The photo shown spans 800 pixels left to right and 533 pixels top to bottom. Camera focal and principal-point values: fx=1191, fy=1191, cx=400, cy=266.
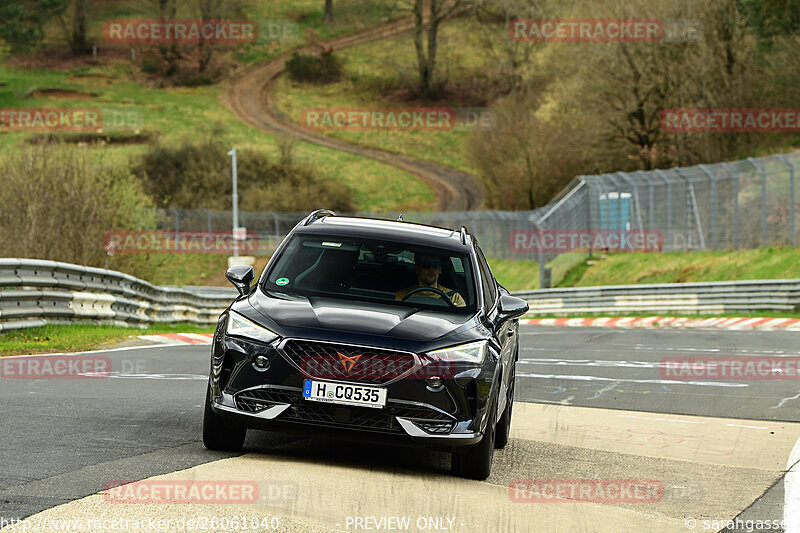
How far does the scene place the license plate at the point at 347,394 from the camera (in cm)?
732

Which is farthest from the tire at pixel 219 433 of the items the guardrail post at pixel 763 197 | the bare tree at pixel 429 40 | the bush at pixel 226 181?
the bare tree at pixel 429 40

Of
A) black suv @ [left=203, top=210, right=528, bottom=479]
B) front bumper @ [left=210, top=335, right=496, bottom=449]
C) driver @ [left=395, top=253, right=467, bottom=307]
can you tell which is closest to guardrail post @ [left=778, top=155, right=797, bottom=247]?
driver @ [left=395, top=253, right=467, bottom=307]

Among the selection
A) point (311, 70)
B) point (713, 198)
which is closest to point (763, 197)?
point (713, 198)

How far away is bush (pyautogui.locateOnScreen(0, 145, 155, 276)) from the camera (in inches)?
1129

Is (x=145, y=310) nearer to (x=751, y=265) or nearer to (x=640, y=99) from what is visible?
(x=751, y=265)

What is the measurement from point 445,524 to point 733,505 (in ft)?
7.08

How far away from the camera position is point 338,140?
344ft

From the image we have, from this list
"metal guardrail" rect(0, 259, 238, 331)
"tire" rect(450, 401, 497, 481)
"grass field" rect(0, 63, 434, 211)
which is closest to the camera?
"tire" rect(450, 401, 497, 481)

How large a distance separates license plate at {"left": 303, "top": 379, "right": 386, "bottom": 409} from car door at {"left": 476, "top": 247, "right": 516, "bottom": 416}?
118 centimetres

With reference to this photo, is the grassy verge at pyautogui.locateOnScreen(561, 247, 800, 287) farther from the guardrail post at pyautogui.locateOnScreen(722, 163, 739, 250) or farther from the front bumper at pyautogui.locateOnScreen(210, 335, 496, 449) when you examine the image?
the front bumper at pyautogui.locateOnScreen(210, 335, 496, 449)

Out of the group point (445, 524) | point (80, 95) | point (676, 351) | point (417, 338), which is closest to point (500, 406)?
point (417, 338)

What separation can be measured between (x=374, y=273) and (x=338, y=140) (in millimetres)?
97058

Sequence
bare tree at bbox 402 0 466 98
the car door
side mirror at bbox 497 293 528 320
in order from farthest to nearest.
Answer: bare tree at bbox 402 0 466 98 → side mirror at bbox 497 293 528 320 → the car door

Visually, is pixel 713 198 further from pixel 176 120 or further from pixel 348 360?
pixel 176 120
